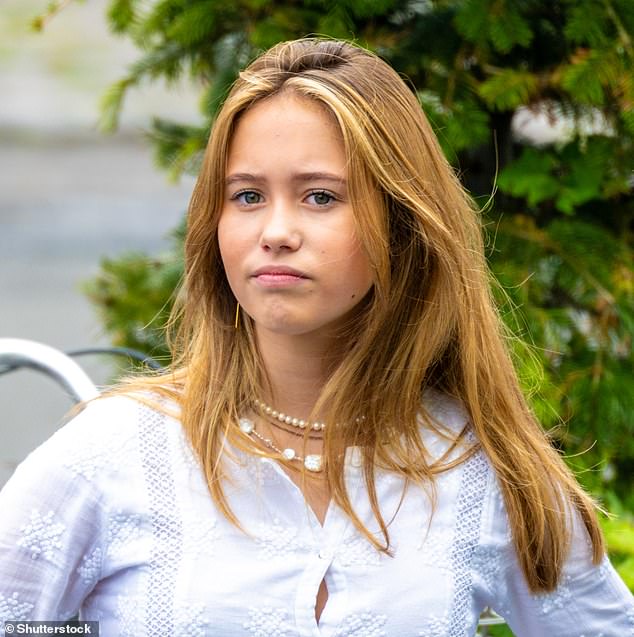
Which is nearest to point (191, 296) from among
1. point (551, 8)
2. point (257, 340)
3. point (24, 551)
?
point (257, 340)

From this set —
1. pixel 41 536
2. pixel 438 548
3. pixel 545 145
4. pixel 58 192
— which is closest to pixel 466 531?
pixel 438 548

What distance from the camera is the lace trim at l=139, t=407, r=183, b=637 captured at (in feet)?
5.47

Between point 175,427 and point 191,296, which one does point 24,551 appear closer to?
point 175,427

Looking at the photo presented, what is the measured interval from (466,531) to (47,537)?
1.99 feet

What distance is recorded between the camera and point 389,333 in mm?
1912

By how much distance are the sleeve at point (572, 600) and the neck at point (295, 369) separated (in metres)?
0.32

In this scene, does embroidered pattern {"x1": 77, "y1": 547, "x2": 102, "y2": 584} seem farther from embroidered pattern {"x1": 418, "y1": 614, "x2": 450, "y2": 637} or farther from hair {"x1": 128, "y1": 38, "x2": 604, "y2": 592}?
embroidered pattern {"x1": 418, "y1": 614, "x2": 450, "y2": 637}

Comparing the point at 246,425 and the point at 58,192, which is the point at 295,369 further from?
the point at 58,192

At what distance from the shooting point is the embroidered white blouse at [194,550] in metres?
1.67

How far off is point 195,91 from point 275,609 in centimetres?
170

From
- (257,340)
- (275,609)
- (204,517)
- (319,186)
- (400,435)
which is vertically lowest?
(275,609)

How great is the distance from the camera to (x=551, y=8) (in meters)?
2.68

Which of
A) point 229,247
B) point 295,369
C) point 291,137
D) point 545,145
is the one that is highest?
point 545,145

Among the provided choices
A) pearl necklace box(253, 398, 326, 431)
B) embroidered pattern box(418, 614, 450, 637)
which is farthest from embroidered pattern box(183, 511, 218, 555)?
embroidered pattern box(418, 614, 450, 637)
